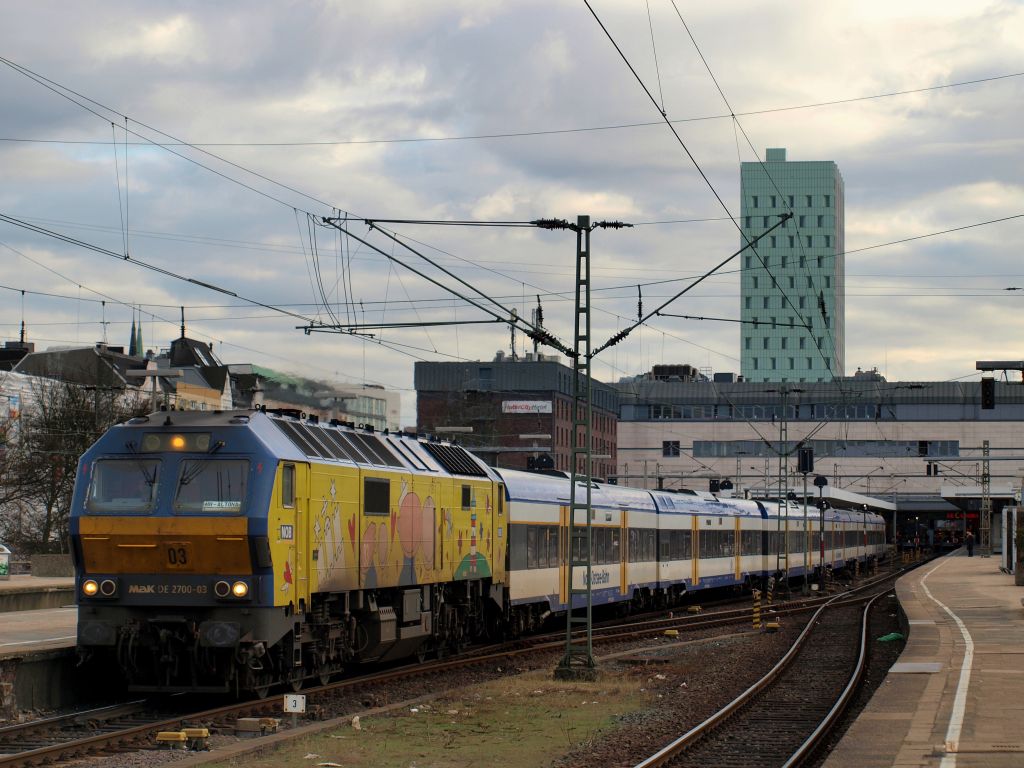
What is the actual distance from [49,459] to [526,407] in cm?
7334

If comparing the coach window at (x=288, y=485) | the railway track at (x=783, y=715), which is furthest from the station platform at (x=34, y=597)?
the railway track at (x=783, y=715)

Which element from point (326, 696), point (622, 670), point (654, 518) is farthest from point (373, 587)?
point (654, 518)

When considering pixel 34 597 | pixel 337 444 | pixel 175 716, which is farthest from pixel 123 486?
pixel 34 597

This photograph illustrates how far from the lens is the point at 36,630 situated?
26.4 meters

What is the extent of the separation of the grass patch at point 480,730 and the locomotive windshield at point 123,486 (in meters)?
4.37

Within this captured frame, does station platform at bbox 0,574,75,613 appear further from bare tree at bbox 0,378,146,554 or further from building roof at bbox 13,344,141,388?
building roof at bbox 13,344,141,388

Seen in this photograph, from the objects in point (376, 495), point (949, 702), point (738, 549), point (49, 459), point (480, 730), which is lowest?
point (480, 730)

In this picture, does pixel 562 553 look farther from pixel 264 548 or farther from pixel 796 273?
pixel 796 273

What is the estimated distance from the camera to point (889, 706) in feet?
63.2

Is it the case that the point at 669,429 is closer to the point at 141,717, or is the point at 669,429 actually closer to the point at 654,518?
the point at 654,518

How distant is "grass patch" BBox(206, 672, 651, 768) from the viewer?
1573 cm

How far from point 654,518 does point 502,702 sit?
2241 cm

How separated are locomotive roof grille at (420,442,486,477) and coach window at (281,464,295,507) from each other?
6.67 m

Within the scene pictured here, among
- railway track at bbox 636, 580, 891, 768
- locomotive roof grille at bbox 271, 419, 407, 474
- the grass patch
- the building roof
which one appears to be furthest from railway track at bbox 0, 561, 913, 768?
the building roof
